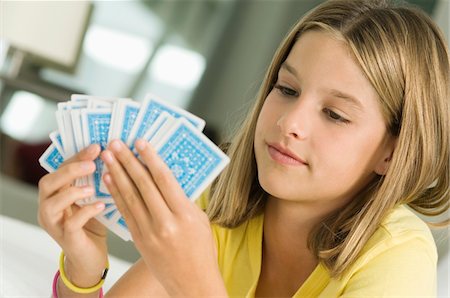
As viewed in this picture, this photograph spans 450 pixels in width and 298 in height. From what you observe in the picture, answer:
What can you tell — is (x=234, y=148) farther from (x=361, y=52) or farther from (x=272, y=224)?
(x=361, y=52)

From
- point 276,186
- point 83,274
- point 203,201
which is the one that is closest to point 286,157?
point 276,186

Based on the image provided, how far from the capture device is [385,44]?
1750 millimetres

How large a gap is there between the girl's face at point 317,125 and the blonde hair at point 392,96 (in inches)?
1.8

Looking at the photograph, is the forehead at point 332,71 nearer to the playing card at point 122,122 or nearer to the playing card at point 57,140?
the playing card at point 122,122

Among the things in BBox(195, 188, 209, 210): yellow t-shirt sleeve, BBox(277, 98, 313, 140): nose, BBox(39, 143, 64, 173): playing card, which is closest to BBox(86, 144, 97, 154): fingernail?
BBox(39, 143, 64, 173): playing card

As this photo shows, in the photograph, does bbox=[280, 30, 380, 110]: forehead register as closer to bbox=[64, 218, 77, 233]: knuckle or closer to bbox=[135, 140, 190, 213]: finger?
bbox=[135, 140, 190, 213]: finger

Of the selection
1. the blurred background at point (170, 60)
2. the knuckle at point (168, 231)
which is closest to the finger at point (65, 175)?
the knuckle at point (168, 231)

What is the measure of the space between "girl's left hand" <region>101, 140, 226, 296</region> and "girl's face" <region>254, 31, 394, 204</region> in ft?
1.14

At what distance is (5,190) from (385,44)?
3.63m

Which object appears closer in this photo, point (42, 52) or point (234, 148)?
point (234, 148)

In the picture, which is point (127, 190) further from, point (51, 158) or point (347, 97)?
point (347, 97)

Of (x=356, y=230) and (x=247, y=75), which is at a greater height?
(x=356, y=230)

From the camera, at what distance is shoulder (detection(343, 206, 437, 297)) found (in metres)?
1.65

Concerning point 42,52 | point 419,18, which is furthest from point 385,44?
point 42,52
